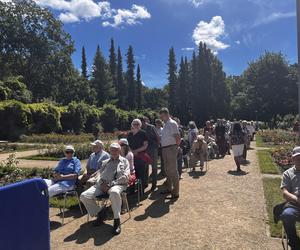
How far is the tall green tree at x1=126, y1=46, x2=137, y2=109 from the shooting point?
77938 mm

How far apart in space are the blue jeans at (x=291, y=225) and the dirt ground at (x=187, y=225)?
497 millimetres

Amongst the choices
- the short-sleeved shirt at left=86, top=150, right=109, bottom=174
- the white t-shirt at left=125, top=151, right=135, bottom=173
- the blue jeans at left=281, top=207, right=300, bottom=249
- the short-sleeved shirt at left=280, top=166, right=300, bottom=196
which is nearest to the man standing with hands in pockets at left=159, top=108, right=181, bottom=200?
the white t-shirt at left=125, top=151, right=135, bottom=173

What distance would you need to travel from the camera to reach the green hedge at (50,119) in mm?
27234

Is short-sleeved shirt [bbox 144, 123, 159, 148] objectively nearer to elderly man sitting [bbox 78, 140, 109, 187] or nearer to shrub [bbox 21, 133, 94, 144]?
elderly man sitting [bbox 78, 140, 109, 187]

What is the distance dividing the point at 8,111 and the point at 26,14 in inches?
1006

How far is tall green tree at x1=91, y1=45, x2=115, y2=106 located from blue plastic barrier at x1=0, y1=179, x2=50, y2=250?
65.9 meters

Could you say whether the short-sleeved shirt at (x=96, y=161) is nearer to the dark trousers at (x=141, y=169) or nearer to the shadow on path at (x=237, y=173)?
the dark trousers at (x=141, y=169)

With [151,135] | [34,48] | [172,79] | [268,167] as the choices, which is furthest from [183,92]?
[151,135]

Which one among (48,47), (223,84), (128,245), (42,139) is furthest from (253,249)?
(223,84)

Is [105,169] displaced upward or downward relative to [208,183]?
upward

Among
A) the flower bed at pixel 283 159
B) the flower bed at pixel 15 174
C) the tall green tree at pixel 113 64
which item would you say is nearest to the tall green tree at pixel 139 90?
the tall green tree at pixel 113 64

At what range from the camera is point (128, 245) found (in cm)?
516

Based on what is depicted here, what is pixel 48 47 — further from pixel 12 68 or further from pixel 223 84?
pixel 223 84

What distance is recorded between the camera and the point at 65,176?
22.7 feet
